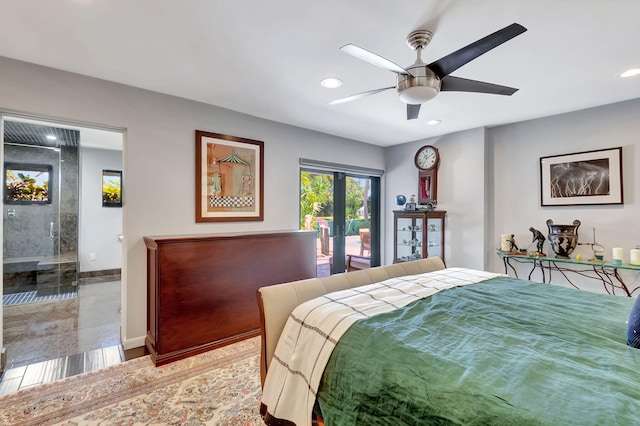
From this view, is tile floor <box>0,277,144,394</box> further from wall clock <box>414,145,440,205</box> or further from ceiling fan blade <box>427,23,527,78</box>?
wall clock <box>414,145,440,205</box>

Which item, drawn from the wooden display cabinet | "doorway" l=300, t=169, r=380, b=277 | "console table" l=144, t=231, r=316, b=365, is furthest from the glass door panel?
"console table" l=144, t=231, r=316, b=365

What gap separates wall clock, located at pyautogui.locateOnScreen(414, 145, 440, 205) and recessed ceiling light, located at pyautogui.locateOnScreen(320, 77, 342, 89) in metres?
2.33

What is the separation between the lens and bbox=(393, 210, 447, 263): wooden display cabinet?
4.17 metres

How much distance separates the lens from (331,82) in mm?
2512

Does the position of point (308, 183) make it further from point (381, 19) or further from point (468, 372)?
point (468, 372)

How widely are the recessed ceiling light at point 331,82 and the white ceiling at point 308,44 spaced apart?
8cm

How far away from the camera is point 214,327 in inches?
106

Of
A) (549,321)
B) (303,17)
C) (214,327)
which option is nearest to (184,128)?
(303,17)

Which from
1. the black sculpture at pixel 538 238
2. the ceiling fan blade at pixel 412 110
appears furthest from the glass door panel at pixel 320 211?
the black sculpture at pixel 538 238

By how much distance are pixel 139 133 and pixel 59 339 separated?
7.18ft

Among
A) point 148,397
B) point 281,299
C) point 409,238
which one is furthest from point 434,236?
point 148,397

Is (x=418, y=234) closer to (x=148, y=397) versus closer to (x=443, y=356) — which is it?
(x=443, y=356)

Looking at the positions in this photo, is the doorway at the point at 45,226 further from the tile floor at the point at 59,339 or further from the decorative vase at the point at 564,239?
the decorative vase at the point at 564,239

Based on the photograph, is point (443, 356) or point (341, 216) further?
point (341, 216)
